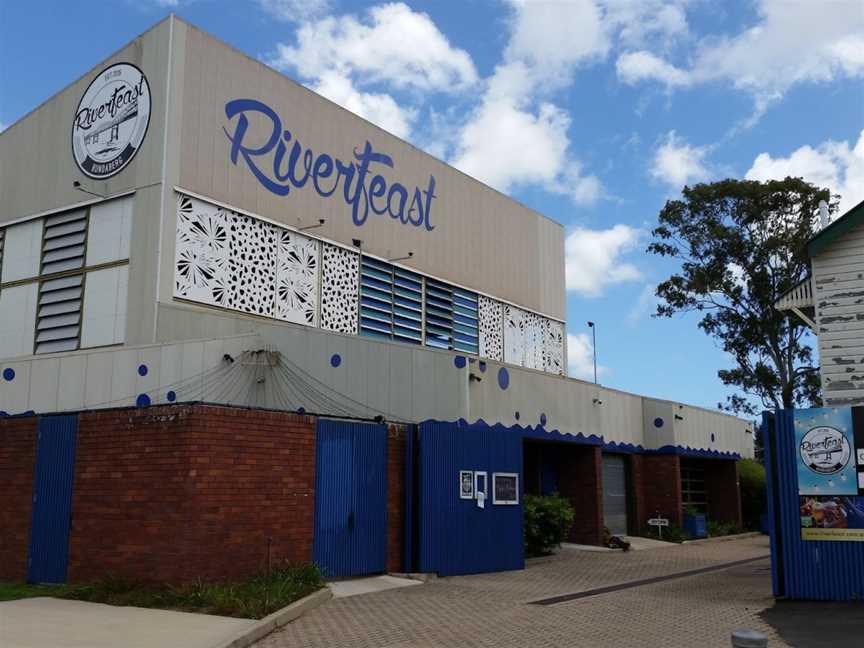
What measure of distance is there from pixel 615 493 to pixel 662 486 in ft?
7.50

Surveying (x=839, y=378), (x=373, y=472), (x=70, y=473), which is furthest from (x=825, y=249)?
(x=70, y=473)

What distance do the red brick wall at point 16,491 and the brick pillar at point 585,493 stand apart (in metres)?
14.1

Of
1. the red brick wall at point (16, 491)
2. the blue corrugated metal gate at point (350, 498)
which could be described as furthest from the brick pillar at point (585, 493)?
the red brick wall at point (16, 491)

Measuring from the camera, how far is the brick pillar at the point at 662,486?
1094 inches

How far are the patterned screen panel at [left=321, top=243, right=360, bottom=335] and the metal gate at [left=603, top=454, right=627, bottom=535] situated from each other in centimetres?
874

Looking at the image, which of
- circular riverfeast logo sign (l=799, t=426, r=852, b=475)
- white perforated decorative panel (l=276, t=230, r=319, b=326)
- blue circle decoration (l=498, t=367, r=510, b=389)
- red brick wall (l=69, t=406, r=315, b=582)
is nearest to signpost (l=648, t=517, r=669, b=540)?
blue circle decoration (l=498, t=367, r=510, b=389)

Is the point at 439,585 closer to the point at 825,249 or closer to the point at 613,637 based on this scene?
the point at 613,637

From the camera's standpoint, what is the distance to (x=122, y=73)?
67.2 feet

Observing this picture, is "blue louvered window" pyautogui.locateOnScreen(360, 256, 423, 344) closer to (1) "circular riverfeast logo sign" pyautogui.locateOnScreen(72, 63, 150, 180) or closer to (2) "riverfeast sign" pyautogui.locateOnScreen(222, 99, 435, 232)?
(2) "riverfeast sign" pyautogui.locateOnScreen(222, 99, 435, 232)

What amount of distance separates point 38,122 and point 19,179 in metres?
1.51

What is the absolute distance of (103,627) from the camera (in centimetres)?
1004

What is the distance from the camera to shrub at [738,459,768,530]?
3366 centimetres

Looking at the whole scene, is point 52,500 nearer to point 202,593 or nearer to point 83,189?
point 202,593

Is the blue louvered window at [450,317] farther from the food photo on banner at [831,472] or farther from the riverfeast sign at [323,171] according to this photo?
the food photo on banner at [831,472]
